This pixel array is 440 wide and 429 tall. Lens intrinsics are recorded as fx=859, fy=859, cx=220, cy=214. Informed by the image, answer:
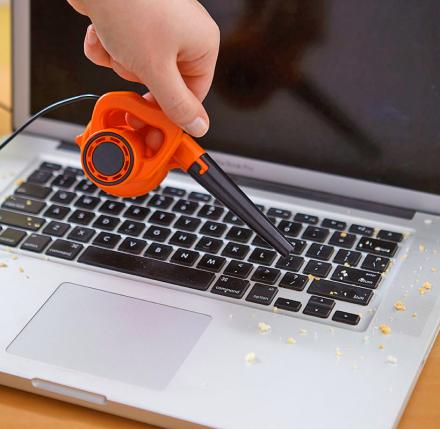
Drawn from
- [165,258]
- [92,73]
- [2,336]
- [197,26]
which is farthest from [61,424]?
[92,73]

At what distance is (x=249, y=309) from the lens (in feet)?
2.62

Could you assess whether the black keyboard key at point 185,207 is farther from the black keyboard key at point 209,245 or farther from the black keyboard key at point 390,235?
the black keyboard key at point 390,235

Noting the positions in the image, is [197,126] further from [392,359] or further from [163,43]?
[392,359]

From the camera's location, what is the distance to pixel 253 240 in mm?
889

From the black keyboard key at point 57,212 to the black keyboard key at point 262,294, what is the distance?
9.4 inches

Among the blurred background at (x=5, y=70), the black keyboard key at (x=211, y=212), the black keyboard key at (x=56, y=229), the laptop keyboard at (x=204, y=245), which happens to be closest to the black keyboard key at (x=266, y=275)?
the laptop keyboard at (x=204, y=245)

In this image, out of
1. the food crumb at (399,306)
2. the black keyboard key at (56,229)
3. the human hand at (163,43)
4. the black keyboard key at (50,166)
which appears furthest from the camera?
the black keyboard key at (50,166)

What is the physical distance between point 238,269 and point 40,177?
289mm

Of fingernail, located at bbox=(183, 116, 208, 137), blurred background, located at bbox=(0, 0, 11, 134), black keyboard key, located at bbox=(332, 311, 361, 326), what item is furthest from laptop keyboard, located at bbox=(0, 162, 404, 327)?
blurred background, located at bbox=(0, 0, 11, 134)

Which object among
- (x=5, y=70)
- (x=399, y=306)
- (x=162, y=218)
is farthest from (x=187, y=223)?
(x=5, y=70)

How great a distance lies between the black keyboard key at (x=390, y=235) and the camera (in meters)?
0.89

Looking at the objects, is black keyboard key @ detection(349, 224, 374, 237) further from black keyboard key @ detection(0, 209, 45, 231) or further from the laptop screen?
black keyboard key @ detection(0, 209, 45, 231)

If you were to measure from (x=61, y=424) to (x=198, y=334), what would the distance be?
0.47 feet

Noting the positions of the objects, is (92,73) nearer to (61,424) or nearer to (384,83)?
(384,83)
